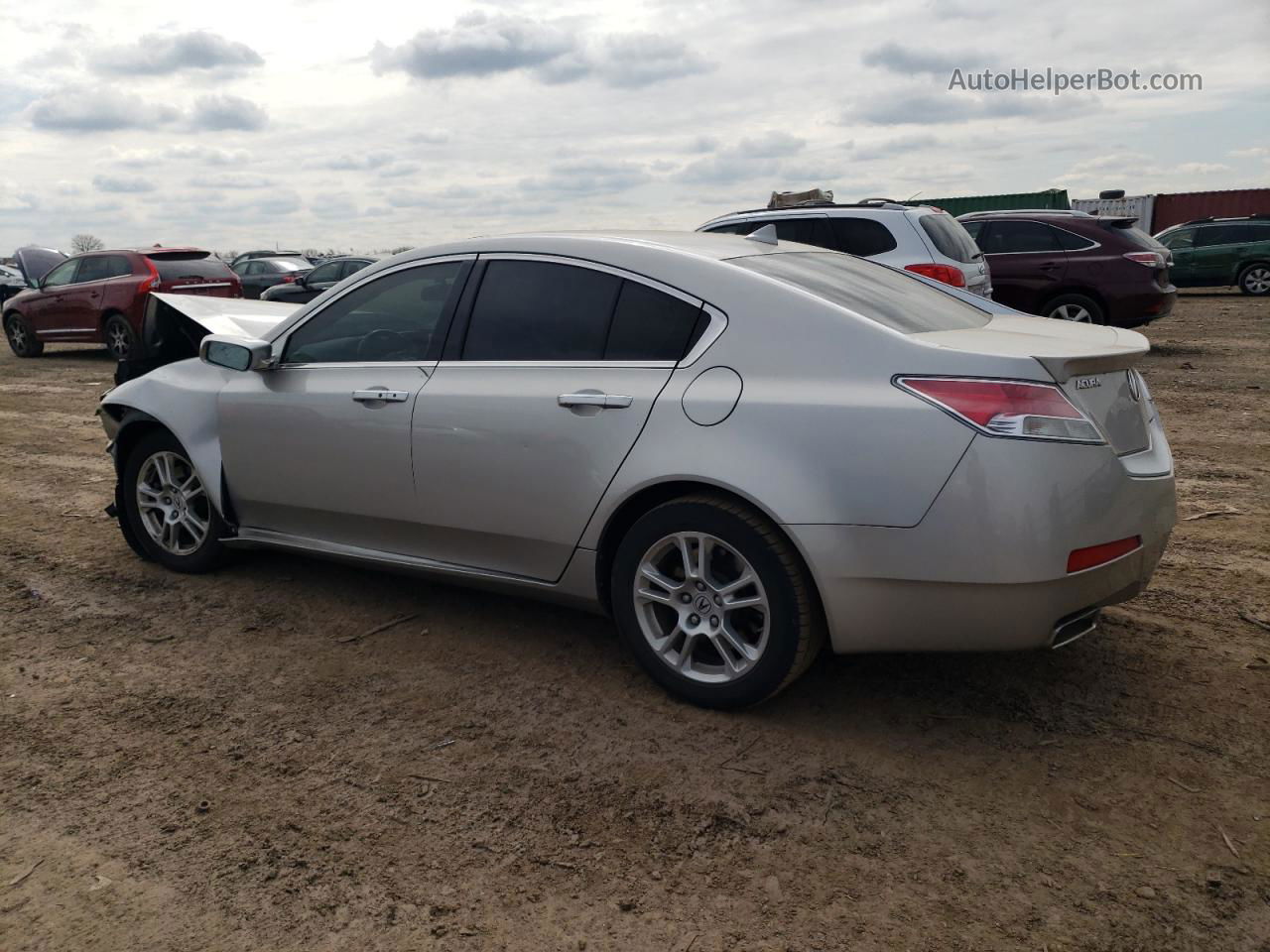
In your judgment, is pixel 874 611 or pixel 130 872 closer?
pixel 130 872

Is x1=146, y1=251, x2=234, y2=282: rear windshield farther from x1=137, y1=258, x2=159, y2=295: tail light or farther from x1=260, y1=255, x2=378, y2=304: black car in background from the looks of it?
x1=260, y1=255, x2=378, y2=304: black car in background

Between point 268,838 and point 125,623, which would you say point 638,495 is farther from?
point 125,623

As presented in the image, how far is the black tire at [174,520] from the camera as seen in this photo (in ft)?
16.6

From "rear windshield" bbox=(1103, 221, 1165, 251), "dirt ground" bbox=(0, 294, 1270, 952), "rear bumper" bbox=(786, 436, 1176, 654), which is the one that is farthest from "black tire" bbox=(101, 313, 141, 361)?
"rear bumper" bbox=(786, 436, 1176, 654)

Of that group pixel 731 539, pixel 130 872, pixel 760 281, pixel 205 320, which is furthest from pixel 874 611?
pixel 205 320

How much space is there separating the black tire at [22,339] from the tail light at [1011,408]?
57.5ft

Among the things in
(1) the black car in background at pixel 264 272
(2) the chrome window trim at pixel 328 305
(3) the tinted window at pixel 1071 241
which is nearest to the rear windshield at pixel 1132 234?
(3) the tinted window at pixel 1071 241

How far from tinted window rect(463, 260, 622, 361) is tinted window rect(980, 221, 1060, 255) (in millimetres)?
10141

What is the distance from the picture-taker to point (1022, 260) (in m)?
12.6

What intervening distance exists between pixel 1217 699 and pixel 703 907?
80.3 inches

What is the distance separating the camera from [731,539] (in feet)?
10.9

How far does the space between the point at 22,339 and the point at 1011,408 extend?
18.1 meters

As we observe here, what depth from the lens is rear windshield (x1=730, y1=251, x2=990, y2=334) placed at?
3510mm

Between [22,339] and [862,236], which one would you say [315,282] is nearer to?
[22,339]
